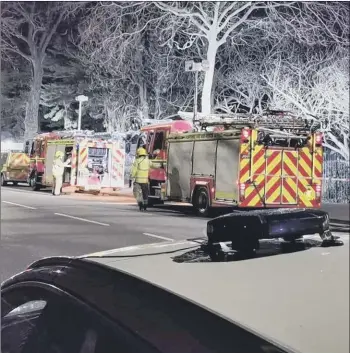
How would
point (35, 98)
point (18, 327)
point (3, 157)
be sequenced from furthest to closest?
point (35, 98) < point (3, 157) < point (18, 327)

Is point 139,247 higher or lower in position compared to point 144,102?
lower

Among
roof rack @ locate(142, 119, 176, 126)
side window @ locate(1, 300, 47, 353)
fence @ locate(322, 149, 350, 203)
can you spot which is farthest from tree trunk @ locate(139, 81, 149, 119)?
side window @ locate(1, 300, 47, 353)

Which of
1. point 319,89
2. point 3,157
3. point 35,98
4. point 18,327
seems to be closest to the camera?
point 18,327

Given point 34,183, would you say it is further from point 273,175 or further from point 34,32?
point 273,175

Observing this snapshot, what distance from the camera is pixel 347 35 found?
1.88 metres

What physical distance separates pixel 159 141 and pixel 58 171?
1.10ft

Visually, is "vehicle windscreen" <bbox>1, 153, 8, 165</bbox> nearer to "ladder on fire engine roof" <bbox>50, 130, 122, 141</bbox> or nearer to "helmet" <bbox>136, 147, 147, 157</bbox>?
"ladder on fire engine roof" <bbox>50, 130, 122, 141</bbox>

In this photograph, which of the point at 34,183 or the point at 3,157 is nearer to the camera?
the point at 3,157

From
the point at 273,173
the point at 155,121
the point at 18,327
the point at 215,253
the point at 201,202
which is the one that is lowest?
the point at 18,327

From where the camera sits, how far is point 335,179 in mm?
1754

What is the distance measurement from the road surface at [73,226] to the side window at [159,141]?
0.64 ft

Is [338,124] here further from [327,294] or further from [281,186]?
[327,294]

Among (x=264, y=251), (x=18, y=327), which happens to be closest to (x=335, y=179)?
(x=264, y=251)

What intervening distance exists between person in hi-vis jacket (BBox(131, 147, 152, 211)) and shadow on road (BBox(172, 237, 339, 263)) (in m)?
0.24
